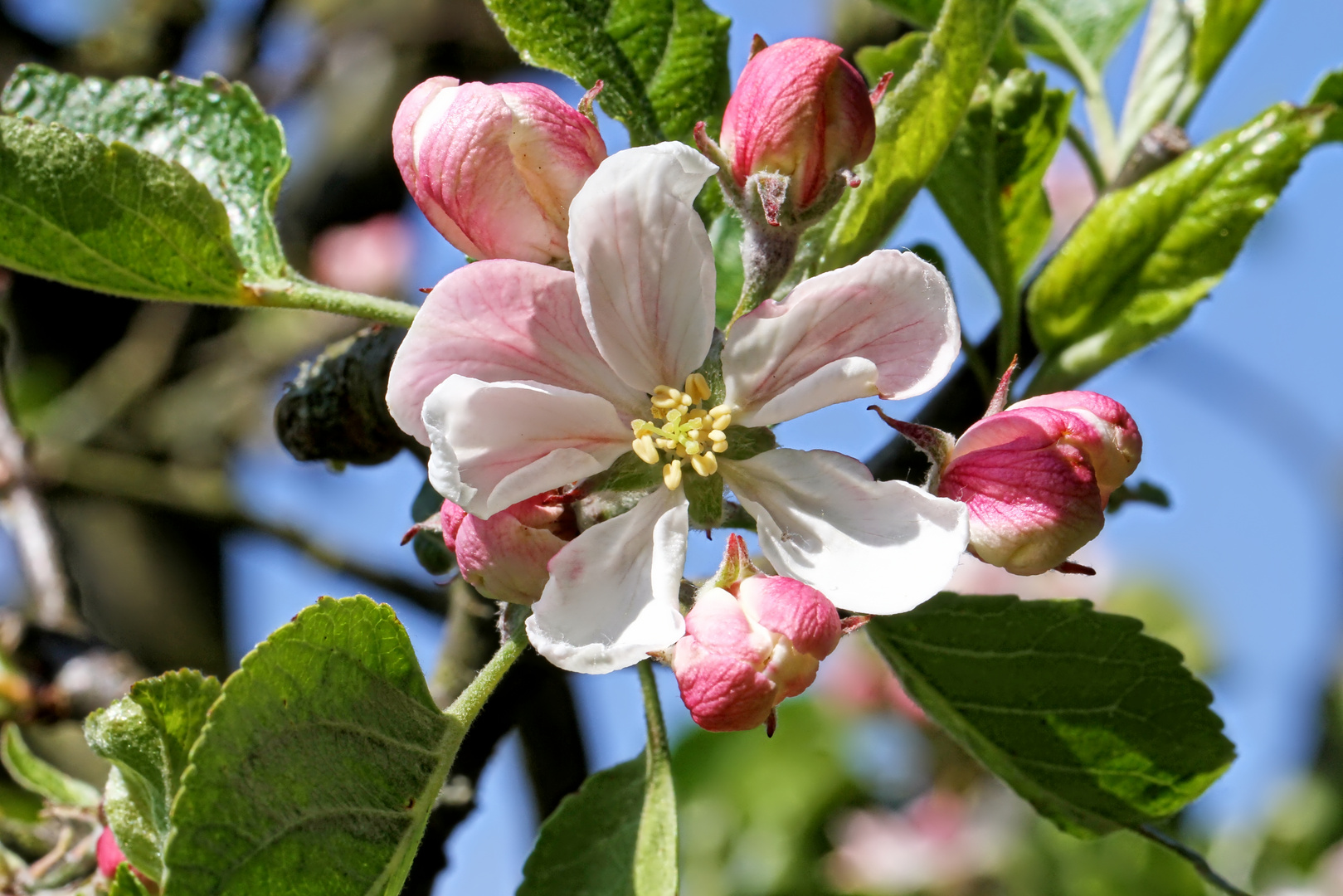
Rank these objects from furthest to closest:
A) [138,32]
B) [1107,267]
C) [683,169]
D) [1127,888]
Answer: [138,32] < [1127,888] < [1107,267] < [683,169]

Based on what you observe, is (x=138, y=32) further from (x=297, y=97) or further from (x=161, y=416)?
(x=161, y=416)

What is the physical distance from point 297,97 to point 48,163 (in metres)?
2.71

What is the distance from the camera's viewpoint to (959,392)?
142 cm

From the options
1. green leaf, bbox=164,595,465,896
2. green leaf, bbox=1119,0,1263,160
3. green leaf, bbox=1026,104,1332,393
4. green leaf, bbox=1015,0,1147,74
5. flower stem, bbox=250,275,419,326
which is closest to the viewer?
green leaf, bbox=164,595,465,896

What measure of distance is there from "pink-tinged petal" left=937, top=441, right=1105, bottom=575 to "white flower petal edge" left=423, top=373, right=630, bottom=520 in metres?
0.27

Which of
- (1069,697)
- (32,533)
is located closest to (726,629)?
(1069,697)

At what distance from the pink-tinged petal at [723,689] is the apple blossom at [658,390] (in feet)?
0.12

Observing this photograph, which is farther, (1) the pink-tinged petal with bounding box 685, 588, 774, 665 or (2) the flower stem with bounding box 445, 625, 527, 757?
(2) the flower stem with bounding box 445, 625, 527, 757

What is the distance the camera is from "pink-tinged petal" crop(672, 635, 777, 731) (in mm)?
831

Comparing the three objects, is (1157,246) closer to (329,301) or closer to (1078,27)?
(1078,27)

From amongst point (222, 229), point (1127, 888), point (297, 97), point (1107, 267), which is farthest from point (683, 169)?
point (297, 97)

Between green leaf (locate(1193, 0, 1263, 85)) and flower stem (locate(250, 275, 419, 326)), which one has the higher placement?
green leaf (locate(1193, 0, 1263, 85))

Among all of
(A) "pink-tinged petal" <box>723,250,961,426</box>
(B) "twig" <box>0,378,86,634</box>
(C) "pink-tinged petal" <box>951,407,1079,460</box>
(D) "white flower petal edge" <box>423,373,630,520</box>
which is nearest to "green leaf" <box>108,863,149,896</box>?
(D) "white flower petal edge" <box>423,373,630,520</box>

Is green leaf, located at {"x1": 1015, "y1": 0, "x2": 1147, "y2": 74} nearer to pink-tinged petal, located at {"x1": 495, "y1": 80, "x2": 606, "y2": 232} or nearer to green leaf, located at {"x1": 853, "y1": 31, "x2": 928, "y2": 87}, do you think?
green leaf, located at {"x1": 853, "y1": 31, "x2": 928, "y2": 87}
